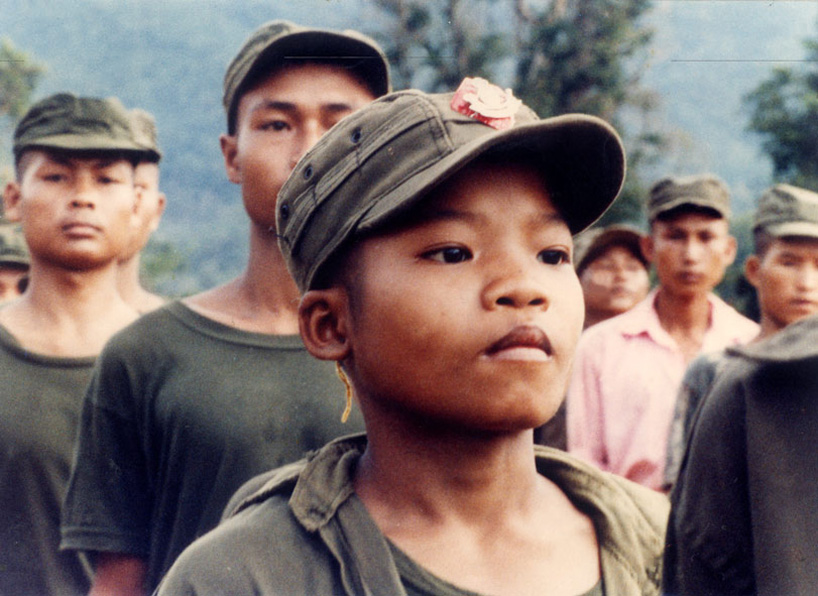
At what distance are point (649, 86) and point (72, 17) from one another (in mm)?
6073

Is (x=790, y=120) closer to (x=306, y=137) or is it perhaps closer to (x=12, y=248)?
(x=12, y=248)

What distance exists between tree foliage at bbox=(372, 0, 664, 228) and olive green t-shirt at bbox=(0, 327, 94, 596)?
7194mm

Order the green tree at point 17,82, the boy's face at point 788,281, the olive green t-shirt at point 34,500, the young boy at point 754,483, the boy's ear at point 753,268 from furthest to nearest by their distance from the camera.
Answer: the green tree at point 17,82 → the boy's ear at point 753,268 → the boy's face at point 788,281 → the olive green t-shirt at point 34,500 → the young boy at point 754,483

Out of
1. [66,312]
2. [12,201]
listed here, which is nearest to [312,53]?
[66,312]

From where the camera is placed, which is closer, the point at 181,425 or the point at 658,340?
the point at 181,425

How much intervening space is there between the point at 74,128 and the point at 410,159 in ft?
7.14

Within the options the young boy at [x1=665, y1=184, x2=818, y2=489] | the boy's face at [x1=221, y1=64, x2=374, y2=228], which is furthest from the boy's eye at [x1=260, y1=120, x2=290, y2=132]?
the young boy at [x1=665, y1=184, x2=818, y2=489]

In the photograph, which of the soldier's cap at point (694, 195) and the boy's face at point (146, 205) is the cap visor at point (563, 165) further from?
the soldier's cap at point (694, 195)

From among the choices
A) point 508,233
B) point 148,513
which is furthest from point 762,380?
point 148,513

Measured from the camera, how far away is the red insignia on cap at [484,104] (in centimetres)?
163

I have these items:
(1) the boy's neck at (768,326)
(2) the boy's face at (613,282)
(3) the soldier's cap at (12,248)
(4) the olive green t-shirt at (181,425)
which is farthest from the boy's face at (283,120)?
(3) the soldier's cap at (12,248)

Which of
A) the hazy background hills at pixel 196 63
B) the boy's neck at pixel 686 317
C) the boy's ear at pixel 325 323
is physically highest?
the hazy background hills at pixel 196 63

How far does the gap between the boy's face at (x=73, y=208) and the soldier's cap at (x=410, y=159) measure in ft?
5.79

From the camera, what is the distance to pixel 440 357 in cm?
153
